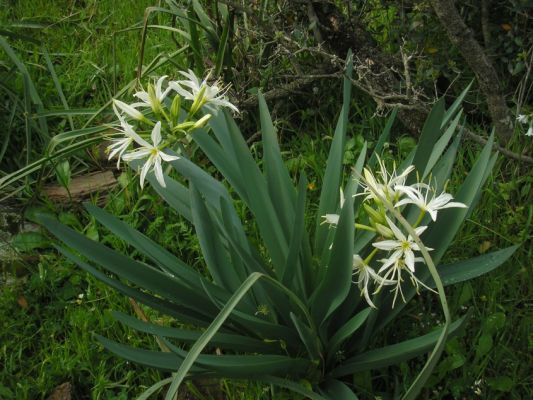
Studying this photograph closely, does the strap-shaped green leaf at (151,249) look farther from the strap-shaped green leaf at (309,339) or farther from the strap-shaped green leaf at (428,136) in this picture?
the strap-shaped green leaf at (428,136)

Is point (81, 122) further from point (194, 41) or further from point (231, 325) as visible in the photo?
point (231, 325)

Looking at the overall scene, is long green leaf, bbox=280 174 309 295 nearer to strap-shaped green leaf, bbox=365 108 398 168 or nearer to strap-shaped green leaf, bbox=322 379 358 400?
strap-shaped green leaf, bbox=322 379 358 400

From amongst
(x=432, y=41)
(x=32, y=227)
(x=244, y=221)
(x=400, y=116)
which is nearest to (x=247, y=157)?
(x=244, y=221)

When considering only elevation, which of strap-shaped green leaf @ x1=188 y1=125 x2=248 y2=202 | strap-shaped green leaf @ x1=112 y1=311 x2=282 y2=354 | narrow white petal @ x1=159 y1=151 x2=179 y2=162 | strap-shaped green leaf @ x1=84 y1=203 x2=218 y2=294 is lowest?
strap-shaped green leaf @ x1=112 y1=311 x2=282 y2=354

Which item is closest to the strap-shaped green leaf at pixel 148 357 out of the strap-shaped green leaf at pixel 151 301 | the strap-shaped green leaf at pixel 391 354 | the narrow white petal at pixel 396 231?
the strap-shaped green leaf at pixel 151 301

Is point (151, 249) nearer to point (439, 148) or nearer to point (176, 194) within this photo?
point (176, 194)

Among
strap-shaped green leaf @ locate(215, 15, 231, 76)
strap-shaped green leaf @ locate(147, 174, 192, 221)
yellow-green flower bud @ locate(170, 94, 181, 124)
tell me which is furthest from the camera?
strap-shaped green leaf @ locate(215, 15, 231, 76)

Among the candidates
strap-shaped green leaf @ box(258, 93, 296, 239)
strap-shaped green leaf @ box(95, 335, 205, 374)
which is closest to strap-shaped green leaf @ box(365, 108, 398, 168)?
strap-shaped green leaf @ box(258, 93, 296, 239)

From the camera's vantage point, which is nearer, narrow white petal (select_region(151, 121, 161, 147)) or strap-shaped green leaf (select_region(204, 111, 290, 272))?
narrow white petal (select_region(151, 121, 161, 147))
